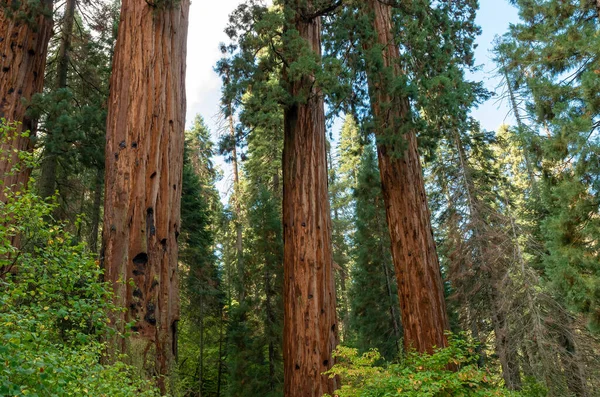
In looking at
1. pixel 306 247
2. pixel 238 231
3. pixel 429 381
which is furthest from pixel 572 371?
pixel 238 231

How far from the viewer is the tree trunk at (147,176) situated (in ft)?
15.2

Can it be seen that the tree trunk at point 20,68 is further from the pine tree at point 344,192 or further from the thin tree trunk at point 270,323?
the pine tree at point 344,192

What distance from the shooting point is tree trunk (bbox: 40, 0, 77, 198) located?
349 inches

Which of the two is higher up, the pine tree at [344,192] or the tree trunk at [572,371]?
the pine tree at [344,192]

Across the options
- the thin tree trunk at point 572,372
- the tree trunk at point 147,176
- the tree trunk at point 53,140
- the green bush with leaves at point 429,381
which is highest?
the tree trunk at point 53,140

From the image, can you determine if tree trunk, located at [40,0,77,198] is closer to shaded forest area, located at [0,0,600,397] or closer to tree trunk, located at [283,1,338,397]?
shaded forest area, located at [0,0,600,397]

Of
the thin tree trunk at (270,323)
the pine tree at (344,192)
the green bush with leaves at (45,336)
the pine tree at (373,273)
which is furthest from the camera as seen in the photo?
the pine tree at (344,192)

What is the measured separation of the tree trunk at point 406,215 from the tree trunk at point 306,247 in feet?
3.95

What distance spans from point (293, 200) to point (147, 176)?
258cm

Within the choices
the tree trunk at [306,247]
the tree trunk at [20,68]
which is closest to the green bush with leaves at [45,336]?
the tree trunk at [306,247]

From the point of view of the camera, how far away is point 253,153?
21.2 metres

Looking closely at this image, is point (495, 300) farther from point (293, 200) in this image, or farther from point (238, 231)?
point (238, 231)

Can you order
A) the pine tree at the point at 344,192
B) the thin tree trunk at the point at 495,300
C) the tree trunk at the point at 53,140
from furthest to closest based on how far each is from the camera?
the pine tree at the point at 344,192, the thin tree trunk at the point at 495,300, the tree trunk at the point at 53,140

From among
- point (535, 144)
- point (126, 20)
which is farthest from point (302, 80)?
point (535, 144)
